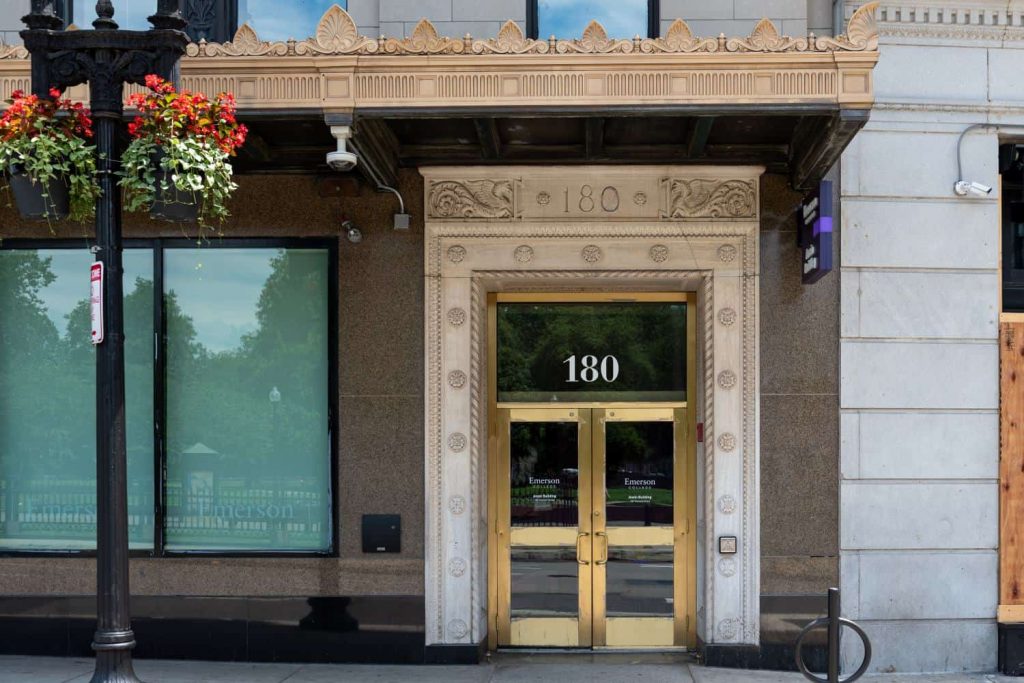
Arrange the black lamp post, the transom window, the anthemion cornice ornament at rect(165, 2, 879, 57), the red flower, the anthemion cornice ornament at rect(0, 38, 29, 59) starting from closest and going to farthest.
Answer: the black lamp post
the red flower
the anthemion cornice ornament at rect(165, 2, 879, 57)
the anthemion cornice ornament at rect(0, 38, 29, 59)
the transom window

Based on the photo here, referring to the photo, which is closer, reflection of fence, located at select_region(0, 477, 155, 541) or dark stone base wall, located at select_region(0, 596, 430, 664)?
dark stone base wall, located at select_region(0, 596, 430, 664)

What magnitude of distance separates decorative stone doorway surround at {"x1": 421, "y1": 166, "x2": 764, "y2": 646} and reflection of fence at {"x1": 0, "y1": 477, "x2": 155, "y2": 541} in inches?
108

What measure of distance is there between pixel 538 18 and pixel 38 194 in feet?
15.6

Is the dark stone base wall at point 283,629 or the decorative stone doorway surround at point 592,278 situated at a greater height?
the decorative stone doorway surround at point 592,278

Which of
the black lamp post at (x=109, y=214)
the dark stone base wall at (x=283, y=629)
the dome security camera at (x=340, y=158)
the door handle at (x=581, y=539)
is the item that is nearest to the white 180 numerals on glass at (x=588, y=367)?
the door handle at (x=581, y=539)

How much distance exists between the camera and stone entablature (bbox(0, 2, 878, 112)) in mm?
7168

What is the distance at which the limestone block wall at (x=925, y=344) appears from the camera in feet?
29.1

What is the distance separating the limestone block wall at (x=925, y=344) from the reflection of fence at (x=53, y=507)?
637cm

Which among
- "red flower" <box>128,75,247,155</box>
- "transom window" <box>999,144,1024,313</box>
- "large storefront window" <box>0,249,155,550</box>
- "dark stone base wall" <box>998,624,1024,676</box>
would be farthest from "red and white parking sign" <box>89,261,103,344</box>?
"dark stone base wall" <box>998,624,1024,676</box>

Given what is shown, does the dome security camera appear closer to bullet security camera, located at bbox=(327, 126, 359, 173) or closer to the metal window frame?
bullet security camera, located at bbox=(327, 126, 359, 173)

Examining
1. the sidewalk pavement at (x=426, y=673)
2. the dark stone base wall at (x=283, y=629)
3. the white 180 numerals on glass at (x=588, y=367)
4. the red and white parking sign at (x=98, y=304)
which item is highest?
the red and white parking sign at (x=98, y=304)

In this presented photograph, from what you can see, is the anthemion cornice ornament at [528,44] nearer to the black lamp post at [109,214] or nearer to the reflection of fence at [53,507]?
the black lamp post at [109,214]

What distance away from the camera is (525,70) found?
7266 mm

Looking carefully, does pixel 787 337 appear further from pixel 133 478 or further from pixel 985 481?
pixel 133 478
